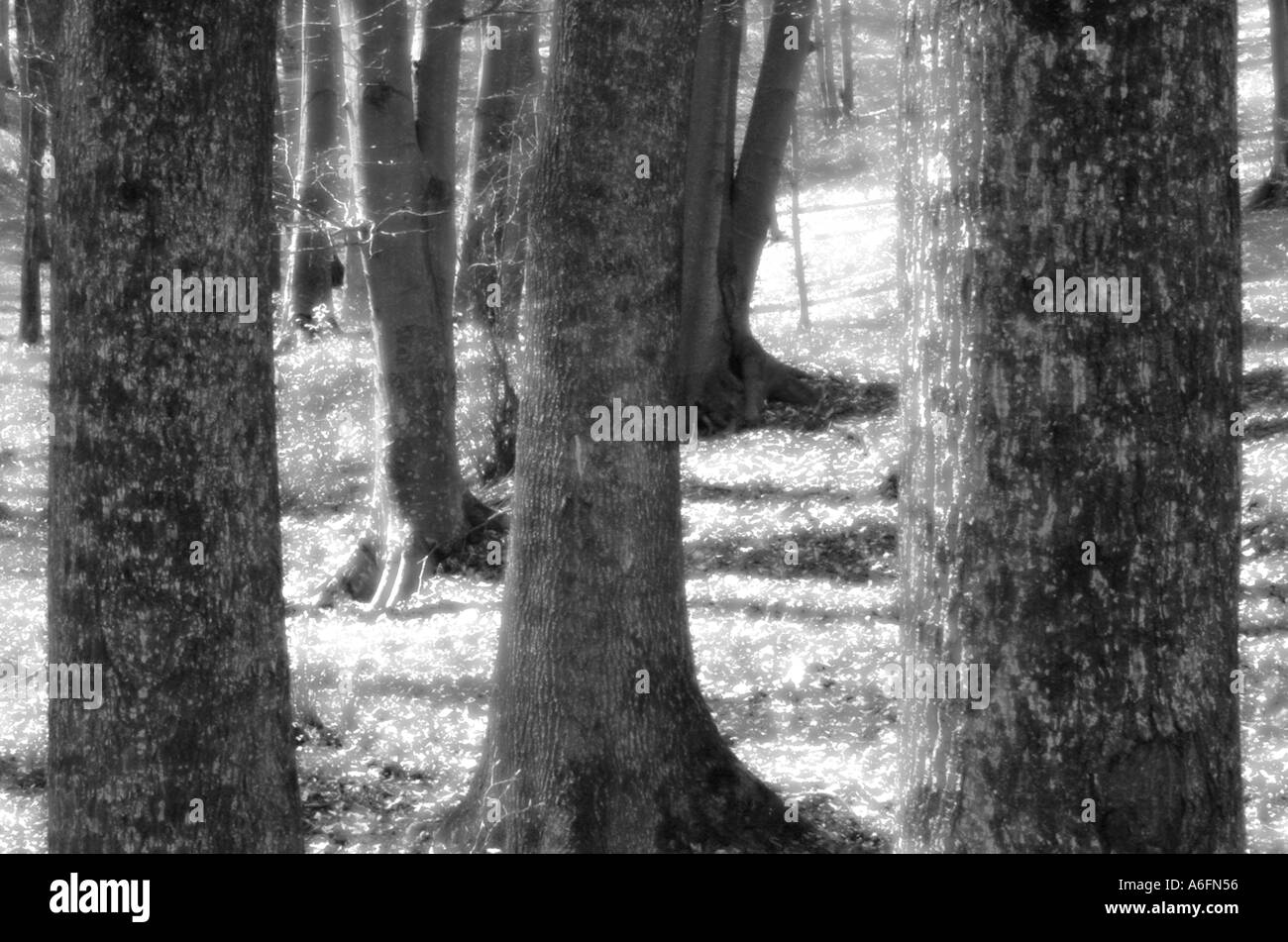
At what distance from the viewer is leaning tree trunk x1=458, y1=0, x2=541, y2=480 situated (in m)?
13.6

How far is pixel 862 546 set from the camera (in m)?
10.7

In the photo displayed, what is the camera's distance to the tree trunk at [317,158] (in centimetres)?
1684

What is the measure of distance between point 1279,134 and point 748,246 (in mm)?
11606

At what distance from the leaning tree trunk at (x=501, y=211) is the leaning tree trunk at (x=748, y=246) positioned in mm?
1986

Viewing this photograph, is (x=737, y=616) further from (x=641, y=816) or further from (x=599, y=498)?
(x=599, y=498)

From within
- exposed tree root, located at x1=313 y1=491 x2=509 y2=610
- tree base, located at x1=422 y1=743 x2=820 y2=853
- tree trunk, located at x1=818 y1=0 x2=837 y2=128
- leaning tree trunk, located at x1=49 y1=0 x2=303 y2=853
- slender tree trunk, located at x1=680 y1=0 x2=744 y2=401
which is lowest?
tree base, located at x1=422 y1=743 x2=820 y2=853

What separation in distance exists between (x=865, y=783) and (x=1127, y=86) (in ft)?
16.9

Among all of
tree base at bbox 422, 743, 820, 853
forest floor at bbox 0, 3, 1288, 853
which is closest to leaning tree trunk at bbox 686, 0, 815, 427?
forest floor at bbox 0, 3, 1288, 853

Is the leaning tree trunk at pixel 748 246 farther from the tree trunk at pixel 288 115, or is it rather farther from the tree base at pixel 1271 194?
the tree base at pixel 1271 194

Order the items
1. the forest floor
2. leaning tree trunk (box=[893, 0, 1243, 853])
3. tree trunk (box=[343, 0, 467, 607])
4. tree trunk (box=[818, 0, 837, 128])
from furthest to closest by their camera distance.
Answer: tree trunk (box=[818, 0, 837, 128]), tree trunk (box=[343, 0, 467, 607]), the forest floor, leaning tree trunk (box=[893, 0, 1243, 853])

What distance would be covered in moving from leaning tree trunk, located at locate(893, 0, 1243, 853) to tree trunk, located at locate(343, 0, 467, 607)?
8650 millimetres

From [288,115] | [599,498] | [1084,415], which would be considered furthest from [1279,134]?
[1084,415]

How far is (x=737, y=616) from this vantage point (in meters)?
9.74

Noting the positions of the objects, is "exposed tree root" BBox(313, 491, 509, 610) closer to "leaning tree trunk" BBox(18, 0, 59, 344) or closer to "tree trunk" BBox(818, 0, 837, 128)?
"leaning tree trunk" BBox(18, 0, 59, 344)
